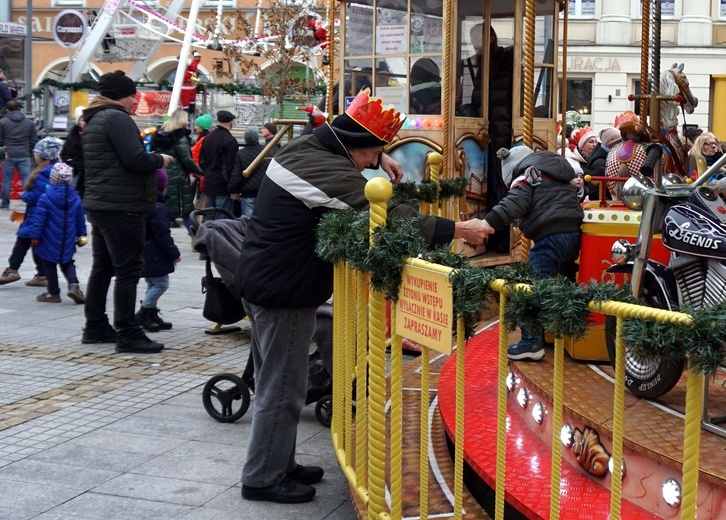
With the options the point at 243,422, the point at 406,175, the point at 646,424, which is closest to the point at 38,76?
the point at 406,175

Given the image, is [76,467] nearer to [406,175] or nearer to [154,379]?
[154,379]

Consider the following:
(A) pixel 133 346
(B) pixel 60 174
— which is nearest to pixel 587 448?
(A) pixel 133 346

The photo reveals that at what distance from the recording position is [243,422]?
20.3ft

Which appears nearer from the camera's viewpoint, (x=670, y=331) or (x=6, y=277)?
(x=670, y=331)

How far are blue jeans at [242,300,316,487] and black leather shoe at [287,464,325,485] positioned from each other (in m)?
0.16

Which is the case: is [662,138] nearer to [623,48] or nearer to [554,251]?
[554,251]

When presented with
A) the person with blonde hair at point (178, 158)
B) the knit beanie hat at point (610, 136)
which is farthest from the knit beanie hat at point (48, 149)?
the knit beanie hat at point (610, 136)

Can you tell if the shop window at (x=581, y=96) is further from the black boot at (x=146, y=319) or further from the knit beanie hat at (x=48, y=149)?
the black boot at (x=146, y=319)

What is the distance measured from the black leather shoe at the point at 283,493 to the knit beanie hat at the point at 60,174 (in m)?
5.99

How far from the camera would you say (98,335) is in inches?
327

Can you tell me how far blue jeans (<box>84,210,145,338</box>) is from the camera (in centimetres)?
789

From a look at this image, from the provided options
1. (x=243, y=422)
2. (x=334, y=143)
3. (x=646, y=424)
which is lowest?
(x=243, y=422)

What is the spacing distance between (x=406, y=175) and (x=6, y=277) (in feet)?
15.0

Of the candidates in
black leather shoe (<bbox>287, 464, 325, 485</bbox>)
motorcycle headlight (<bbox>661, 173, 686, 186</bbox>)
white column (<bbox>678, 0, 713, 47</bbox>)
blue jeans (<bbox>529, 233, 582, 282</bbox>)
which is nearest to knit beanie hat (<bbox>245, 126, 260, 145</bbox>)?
blue jeans (<bbox>529, 233, 582, 282</bbox>)
